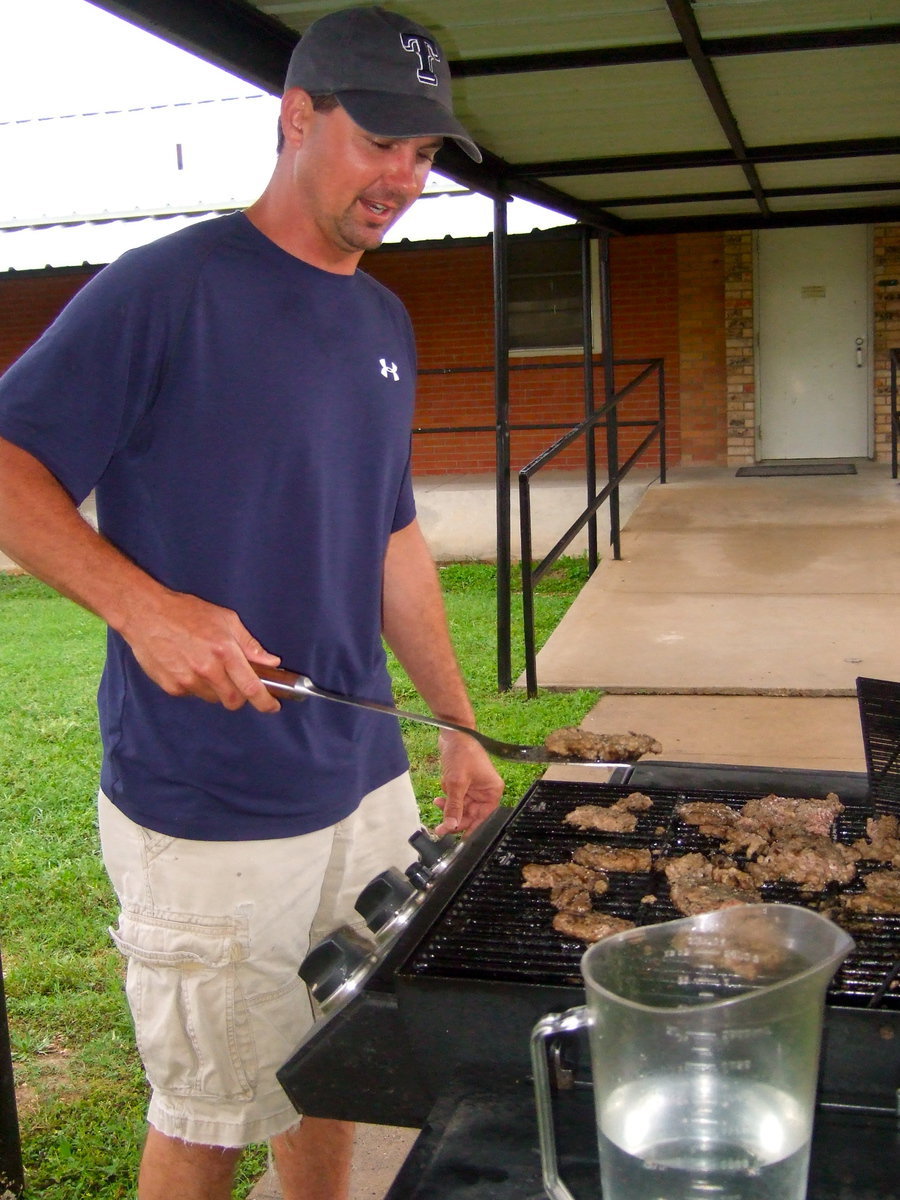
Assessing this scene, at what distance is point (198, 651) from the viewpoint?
1823 millimetres

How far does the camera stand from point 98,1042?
3830 mm

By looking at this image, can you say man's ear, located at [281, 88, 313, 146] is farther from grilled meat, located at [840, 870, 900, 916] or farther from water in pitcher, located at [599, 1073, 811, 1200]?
water in pitcher, located at [599, 1073, 811, 1200]

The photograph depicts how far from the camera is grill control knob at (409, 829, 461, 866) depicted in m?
2.14

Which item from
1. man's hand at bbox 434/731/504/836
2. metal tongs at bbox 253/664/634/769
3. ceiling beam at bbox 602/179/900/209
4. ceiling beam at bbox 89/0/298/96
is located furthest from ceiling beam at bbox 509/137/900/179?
metal tongs at bbox 253/664/634/769

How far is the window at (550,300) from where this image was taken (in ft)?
29.5

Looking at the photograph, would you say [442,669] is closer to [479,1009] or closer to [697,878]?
[697,878]

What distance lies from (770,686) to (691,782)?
3.81 metres

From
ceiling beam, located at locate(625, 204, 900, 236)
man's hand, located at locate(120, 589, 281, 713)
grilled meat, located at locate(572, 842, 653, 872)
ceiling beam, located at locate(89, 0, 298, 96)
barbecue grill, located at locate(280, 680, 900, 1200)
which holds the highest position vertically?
ceiling beam, located at locate(625, 204, 900, 236)

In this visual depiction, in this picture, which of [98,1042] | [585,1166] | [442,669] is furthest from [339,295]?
[98,1042]

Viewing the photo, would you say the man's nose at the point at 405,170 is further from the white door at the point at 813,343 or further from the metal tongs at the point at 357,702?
the white door at the point at 813,343

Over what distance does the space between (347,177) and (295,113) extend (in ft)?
0.57

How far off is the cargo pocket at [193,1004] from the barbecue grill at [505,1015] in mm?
345

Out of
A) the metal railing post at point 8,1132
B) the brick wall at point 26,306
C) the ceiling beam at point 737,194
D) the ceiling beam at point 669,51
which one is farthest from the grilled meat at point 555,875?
the brick wall at point 26,306

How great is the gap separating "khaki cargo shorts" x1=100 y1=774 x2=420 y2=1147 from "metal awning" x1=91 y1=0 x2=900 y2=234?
6.06ft
